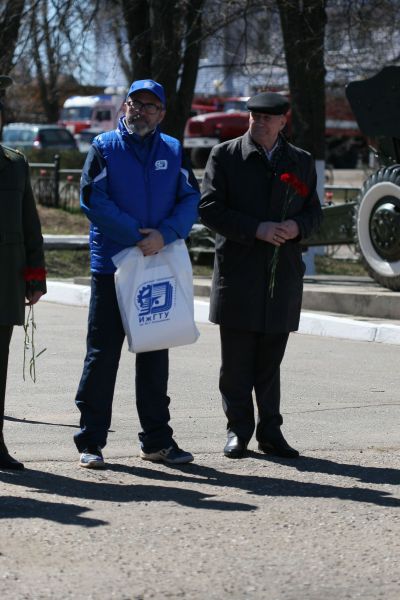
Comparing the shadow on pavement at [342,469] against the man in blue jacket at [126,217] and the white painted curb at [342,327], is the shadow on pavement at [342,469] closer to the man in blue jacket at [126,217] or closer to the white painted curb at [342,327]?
the man in blue jacket at [126,217]

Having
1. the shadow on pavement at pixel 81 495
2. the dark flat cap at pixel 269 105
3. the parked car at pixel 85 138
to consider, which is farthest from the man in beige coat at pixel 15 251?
the parked car at pixel 85 138

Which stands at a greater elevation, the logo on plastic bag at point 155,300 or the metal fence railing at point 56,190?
the logo on plastic bag at point 155,300

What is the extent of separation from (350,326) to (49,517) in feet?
19.3

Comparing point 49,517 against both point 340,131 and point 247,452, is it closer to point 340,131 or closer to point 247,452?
point 247,452

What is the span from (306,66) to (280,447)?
32.5 ft

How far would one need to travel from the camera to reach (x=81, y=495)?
595cm

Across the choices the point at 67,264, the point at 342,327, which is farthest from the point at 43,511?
the point at 67,264

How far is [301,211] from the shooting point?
6.79 m

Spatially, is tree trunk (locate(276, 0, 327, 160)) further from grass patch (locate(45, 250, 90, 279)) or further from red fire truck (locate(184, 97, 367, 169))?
red fire truck (locate(184, 97, 367, 169))

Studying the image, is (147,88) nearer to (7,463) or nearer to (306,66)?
(7,463)

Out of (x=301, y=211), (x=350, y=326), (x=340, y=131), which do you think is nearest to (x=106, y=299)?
(x=301, y=211)

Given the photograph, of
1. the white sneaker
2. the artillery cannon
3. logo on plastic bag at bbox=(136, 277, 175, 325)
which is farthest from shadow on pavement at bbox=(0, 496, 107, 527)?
the artillery cannon

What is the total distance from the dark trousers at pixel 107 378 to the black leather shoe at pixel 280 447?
0.57 metres

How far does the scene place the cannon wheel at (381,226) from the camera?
12.1 metres
